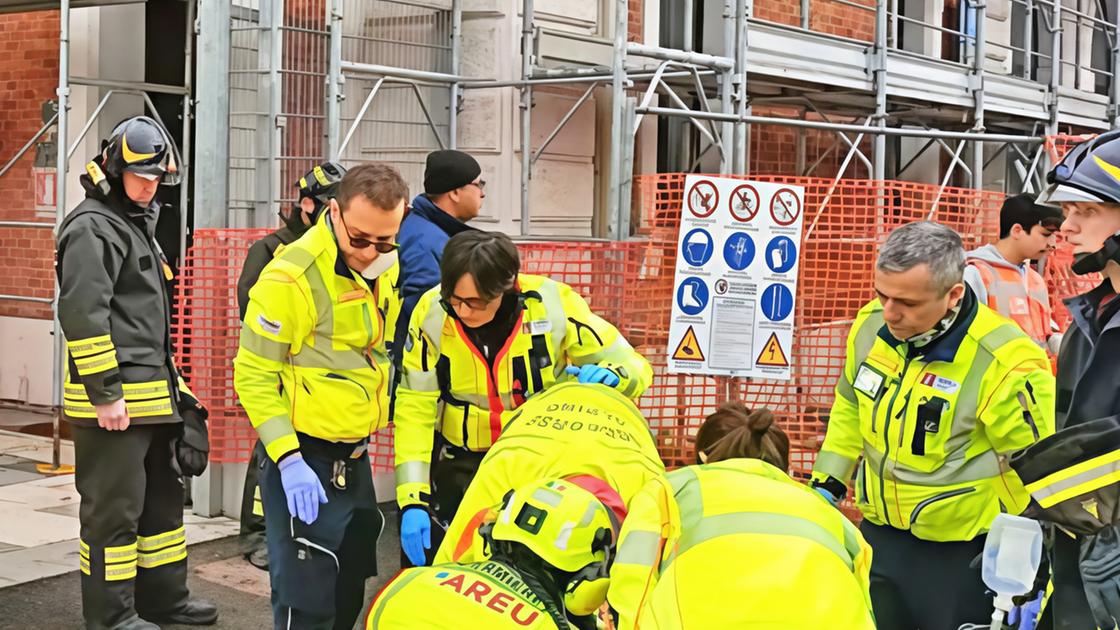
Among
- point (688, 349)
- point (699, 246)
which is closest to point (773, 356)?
point (688, 349)

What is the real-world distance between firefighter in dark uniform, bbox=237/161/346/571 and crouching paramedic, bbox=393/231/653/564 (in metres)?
1.70

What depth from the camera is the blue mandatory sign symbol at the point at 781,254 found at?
286 inches

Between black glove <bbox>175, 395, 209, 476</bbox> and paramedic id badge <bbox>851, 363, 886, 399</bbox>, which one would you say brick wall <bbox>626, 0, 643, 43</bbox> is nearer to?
black glove <bbox>175, 395, 209, 476</bbox>

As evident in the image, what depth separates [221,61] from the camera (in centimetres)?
752

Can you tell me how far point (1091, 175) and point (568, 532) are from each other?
1401mm

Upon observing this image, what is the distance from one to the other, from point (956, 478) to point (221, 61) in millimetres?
5224

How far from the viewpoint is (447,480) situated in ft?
14.2

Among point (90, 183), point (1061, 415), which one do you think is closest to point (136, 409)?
point (90, 183)

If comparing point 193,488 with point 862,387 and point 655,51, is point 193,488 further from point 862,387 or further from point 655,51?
point 862,387

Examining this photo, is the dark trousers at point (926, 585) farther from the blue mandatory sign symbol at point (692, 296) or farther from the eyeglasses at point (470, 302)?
the blue mandatory sign symbol at point (692, 296)

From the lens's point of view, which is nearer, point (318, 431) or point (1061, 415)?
point (1061, 415)

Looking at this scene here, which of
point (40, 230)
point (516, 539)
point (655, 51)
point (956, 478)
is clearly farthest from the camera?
point (40, 230)

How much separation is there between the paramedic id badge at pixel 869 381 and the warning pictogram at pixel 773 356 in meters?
3.26

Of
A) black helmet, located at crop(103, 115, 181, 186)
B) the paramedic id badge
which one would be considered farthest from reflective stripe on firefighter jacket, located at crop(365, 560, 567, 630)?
black helmet, located at crop(103, 115, 181, 186)
